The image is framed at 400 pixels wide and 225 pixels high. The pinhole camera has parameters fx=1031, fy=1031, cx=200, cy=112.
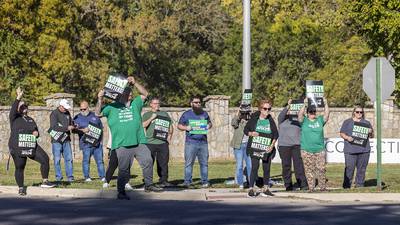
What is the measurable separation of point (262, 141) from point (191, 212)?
3.80 metres

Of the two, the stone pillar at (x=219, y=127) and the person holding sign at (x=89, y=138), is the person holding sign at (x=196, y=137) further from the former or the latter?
the stone pillar at (x=219, y=127)

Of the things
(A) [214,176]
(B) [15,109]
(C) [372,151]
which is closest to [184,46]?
(C) [372,151]

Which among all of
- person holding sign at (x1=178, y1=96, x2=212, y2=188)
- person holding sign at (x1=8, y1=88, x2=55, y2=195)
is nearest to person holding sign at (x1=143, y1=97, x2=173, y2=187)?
person holding sign at (x1=178, y1=96, x2=212, y2=188)

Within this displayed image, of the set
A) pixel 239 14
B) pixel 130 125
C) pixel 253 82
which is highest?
pixel 239 14

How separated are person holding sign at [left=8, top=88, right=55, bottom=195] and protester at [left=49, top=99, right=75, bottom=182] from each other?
Result: 234 cm

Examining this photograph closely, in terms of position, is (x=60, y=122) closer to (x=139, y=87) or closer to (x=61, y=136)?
(x=61, y=136)

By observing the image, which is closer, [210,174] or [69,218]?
[69,218]

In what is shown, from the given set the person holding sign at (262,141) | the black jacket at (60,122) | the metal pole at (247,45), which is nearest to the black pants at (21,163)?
the black jacket at (60,122)

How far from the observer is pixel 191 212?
15.1 meters

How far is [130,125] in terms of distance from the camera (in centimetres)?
1725

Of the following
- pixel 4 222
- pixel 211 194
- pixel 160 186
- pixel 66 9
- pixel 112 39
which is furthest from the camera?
pixel 112 39

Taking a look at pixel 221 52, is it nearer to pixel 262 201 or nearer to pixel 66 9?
pixel 66 9

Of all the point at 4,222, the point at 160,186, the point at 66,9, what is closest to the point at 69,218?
the point at 4,222

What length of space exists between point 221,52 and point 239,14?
131 inches
